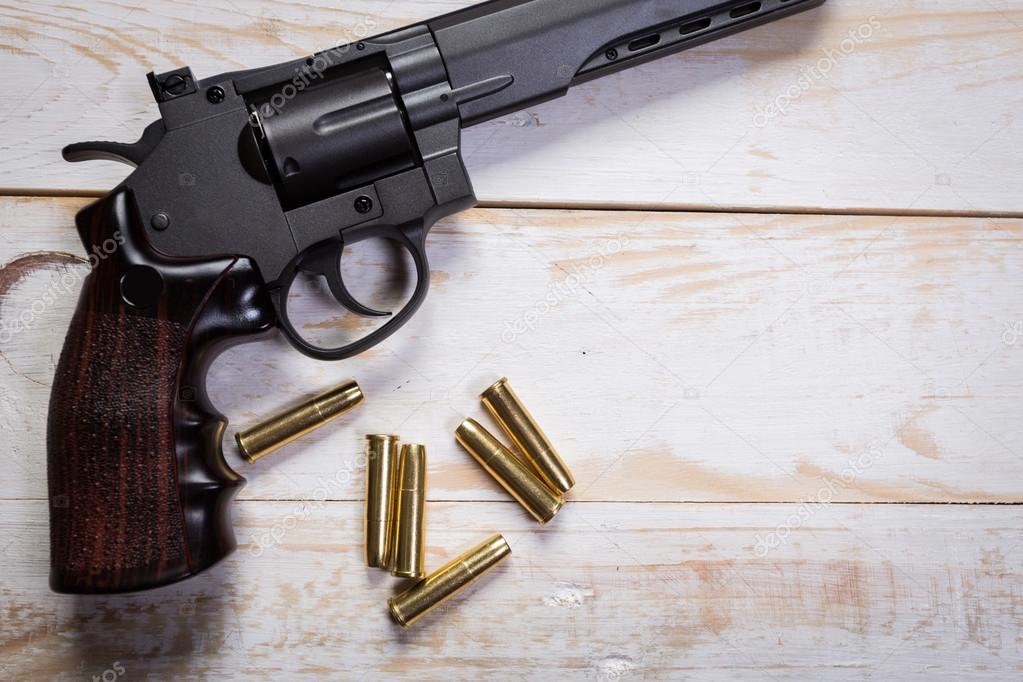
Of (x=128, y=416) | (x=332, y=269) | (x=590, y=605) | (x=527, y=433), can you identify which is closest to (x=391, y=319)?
(x=332, y=269)

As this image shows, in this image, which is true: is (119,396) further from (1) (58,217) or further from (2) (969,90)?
(2) (969,90)

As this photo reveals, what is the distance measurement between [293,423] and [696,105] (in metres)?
0.81

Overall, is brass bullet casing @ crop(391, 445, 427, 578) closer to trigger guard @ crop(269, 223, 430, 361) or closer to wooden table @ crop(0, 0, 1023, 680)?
wooden table @ crop(0, 0, 1023, 680)

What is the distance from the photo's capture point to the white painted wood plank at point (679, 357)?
3.94 feet

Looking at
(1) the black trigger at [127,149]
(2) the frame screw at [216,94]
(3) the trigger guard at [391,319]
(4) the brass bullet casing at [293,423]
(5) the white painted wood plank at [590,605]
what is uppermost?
(2) the frame screw at [216,94]

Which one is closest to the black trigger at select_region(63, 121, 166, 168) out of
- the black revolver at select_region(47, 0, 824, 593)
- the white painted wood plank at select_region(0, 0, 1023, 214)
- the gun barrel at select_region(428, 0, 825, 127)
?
the black revolver at select_region(47, 0, 824, 593)

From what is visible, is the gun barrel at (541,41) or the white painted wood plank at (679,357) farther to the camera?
the white painted wood plank at (679,357)

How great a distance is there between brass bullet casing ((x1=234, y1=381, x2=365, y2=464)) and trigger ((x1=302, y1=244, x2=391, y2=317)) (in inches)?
5.8

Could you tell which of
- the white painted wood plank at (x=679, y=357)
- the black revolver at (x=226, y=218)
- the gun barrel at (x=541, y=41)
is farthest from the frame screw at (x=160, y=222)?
the gun barrel at (x=541, y=41)

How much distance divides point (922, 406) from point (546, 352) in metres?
0.62

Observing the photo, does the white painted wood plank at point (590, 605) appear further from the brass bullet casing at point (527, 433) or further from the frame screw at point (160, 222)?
the frame screw at point (160, 222)

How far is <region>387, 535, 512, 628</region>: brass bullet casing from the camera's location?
45.9 inches

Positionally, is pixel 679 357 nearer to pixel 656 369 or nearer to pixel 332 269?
pixel 656 369

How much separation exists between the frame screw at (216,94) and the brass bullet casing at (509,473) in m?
0.56
